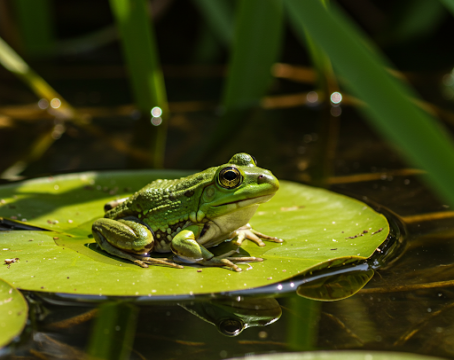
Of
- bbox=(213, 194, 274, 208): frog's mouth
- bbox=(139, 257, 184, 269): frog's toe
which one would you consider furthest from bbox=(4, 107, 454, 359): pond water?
bbox=(213, 194, 274, 208): frog's mouth

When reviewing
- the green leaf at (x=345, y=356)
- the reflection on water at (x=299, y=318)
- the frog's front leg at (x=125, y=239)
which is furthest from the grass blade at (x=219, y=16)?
the green leaf at (x=345, y=356)

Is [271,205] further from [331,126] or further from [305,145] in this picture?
[331,126]

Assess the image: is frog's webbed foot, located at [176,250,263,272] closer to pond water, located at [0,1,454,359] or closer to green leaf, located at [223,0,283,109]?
pond water, located at [0,1,454,359]

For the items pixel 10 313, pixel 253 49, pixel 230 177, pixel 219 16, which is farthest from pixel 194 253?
pixel 219 16

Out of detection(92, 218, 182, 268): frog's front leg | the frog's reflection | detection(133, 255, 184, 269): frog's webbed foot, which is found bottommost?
the frog's reflection

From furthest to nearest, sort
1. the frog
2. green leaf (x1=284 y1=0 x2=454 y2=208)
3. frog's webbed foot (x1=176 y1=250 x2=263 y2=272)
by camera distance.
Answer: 1. the frog
2. frog's webbed foot (x1=176 y1=250 x2=263 y2=272)
3. green leaf (x1=284 y1=0 x2=454 y2=208)

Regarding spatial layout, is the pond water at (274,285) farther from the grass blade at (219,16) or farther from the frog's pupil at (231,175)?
the grass blade at (219,16)

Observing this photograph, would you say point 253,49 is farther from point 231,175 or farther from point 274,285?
point 274,285
